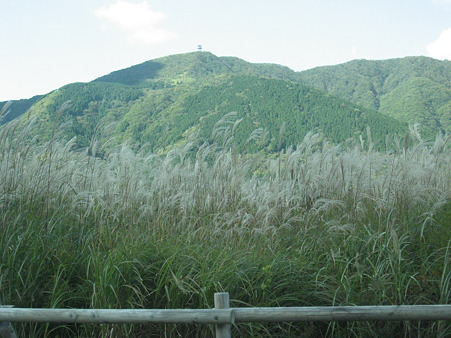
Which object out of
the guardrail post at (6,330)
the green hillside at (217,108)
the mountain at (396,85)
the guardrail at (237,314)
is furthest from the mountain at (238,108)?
the guardrail at (237,314)

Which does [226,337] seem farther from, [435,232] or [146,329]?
[435,232]

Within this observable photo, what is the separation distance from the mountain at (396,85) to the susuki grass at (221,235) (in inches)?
3199

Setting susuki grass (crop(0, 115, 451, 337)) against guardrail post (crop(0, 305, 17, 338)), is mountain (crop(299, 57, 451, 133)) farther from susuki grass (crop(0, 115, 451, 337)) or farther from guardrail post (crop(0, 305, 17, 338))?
guardrail post (crop(0, 305, 17, 338))

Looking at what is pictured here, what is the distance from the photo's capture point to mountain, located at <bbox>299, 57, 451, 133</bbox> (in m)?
89.9

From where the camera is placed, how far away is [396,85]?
13138 centimetres

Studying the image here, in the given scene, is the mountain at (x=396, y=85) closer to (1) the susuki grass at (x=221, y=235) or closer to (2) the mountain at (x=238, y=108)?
(2) the mountain at (x=238, y=108)

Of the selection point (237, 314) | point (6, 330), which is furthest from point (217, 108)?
point (237, 314)

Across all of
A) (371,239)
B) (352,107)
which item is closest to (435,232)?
(371,239)

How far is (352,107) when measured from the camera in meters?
80.7

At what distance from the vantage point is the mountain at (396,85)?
295 ft

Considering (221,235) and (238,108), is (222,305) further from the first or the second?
(238,108)

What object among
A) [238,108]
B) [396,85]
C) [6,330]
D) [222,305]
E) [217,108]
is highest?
[396,85]

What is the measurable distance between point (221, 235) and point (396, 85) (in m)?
141

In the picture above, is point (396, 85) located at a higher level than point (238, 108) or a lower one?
higher
